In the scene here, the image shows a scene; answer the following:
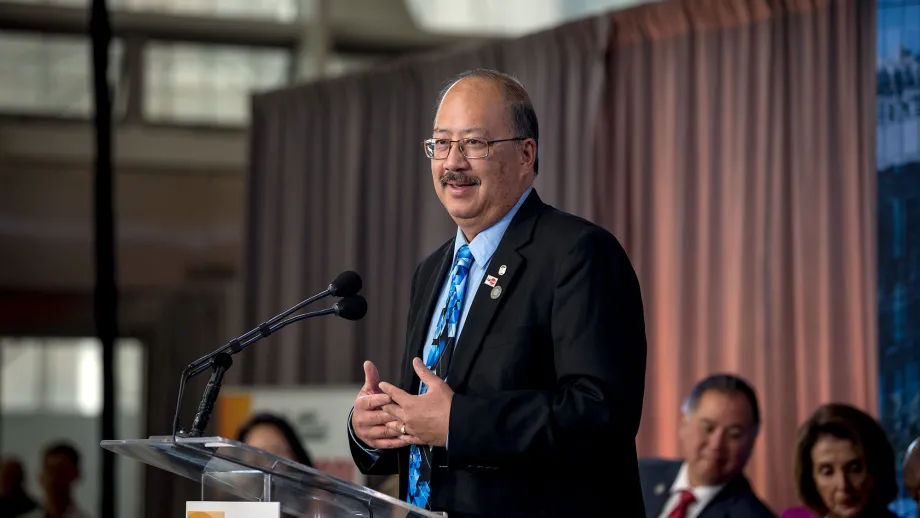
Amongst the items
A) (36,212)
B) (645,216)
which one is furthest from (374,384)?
(36,212)

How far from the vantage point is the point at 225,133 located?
27.9 ft

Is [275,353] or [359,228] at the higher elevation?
[359,228]

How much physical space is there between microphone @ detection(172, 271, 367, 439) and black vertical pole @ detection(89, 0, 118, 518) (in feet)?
11.3

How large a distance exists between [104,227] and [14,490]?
5.63ft

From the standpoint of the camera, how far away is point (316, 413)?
6070mm

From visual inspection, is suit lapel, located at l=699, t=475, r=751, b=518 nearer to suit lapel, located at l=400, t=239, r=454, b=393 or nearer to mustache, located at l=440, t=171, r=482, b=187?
suit lapel, located at l=400, t=239, r=454, b=393

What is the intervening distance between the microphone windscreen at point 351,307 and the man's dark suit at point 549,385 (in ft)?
0.71

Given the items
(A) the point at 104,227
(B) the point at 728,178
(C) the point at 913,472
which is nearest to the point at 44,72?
(A) the point at 104,227

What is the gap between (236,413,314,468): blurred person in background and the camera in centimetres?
417

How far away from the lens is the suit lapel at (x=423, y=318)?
206cm

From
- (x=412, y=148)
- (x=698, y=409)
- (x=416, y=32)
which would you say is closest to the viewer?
(x=698, y=409)

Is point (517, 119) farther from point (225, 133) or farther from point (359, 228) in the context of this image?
point (225, 133)

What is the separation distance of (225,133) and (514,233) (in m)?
6.75

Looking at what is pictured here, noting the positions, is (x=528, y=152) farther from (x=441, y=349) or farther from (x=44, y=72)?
(x=44, y=72)
